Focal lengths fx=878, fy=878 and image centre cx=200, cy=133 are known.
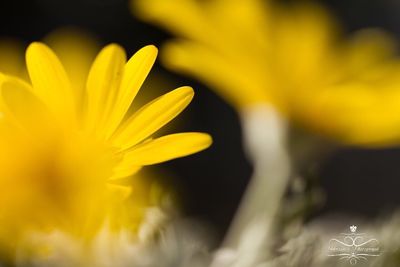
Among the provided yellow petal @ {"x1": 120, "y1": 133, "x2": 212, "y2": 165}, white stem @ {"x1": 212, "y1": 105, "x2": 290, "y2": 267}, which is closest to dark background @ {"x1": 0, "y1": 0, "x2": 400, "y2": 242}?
white stem @ {"x1": 212, "y1": 105, "x2": 290, "y2": 267}

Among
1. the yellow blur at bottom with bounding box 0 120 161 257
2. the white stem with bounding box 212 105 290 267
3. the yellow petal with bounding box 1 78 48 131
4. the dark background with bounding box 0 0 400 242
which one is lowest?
the yellow blur at bottom with bounding box 0 120 161 257

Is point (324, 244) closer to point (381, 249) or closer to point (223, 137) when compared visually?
point (381, 249)

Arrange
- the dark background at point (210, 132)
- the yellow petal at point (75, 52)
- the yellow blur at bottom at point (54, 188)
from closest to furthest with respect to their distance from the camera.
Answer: the yellow blur at bottom at point (54, 188)
the yellow petal at point (75, 52)
the dark background at point (210, 132)

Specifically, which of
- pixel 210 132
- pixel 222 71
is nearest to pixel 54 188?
pixel 222 71

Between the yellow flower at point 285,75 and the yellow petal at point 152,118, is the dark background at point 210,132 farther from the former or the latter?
the yellow petal at point 152,118

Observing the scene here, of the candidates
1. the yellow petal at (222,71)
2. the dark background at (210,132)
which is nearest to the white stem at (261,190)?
the yellow petal at (222,71)

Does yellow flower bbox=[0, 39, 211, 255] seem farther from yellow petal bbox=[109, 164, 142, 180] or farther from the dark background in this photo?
the dark background

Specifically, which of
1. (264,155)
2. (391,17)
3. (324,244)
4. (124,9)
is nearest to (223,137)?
(124,9)
